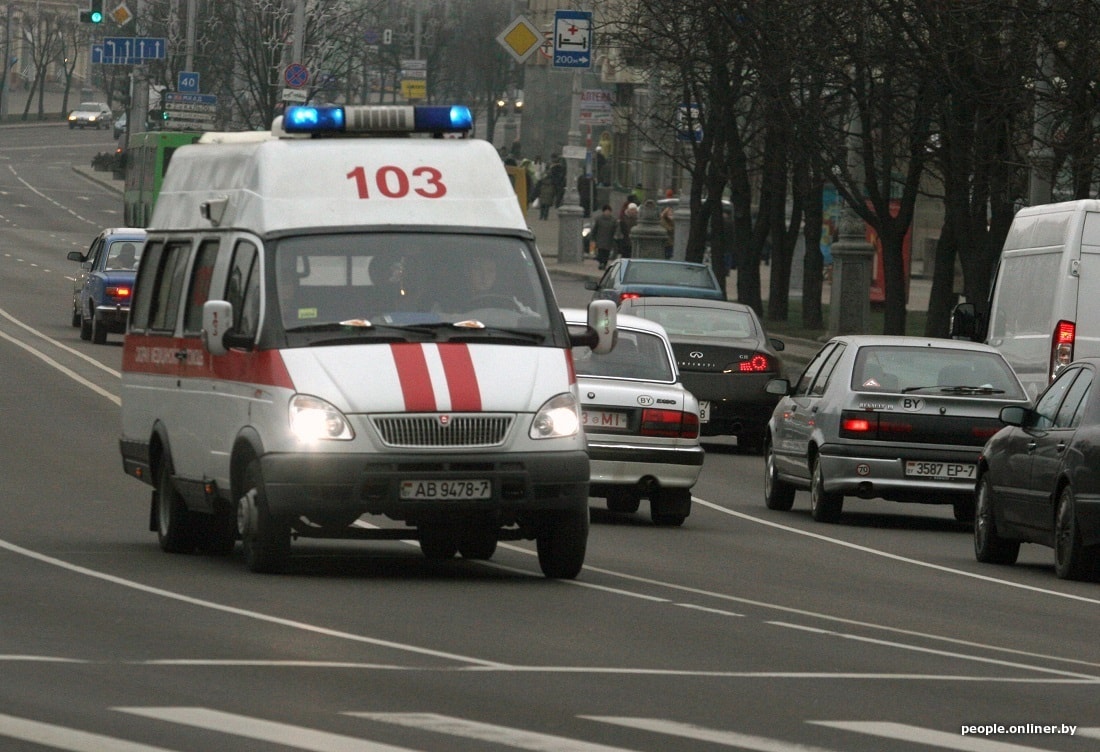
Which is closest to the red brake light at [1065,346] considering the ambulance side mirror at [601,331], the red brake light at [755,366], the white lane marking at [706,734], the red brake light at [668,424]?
the red brake light at [668,424]

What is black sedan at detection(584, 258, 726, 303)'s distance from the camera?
35812mm

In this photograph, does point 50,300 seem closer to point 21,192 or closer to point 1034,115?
point 1034,115

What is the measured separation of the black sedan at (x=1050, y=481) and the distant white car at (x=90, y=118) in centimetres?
13106

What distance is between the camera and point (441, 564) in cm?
1409

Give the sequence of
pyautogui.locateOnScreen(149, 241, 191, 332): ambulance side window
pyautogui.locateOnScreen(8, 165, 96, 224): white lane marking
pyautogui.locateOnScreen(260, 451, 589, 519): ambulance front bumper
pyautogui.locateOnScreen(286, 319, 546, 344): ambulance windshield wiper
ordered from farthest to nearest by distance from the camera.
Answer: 1. pyautogui.locateOnScreen(8, 165, 96, 224): white lane marking
2. pyautogui.locateOnScreen(149, 241, 191, 332): ambulance side window
3. pyautogui.locateOnScreen(286, 319, 546, 344): ambulance windshield wiper
4. pyautogui.locateOnScreen(260, 451, 589, 519): ambulance front bumper

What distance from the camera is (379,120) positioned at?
45.3 ft

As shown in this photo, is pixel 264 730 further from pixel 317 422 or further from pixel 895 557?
pixel 895 557

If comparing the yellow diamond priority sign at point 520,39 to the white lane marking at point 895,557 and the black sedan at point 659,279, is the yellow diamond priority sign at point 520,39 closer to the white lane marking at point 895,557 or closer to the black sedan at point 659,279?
the black sedan at point 659,279

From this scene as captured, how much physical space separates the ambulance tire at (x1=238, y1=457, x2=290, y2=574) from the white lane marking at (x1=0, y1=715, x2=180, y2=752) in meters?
4.64

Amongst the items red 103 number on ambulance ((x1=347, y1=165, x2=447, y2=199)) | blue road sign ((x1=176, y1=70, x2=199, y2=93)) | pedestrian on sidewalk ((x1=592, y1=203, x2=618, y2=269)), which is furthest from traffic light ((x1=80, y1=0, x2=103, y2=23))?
red 103 number on ambulance ((x1=347, y1=165, x2=447, y2=199))

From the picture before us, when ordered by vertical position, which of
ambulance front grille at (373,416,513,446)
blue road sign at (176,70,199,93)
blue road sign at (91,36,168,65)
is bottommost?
ambulance front grille at (373,416,513,446)

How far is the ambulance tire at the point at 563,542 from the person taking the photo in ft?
42.3

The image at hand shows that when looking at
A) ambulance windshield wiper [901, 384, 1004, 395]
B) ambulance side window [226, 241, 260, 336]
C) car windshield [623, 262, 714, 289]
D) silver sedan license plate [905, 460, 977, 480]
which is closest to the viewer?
ambulance side window [226, 241, 260, 336]

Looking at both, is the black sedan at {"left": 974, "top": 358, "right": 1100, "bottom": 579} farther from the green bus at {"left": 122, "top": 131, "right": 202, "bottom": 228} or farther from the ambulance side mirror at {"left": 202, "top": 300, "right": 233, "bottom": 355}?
the green bus at {"left": 122, "top": 131, "right": 202, "bottom": 228}
